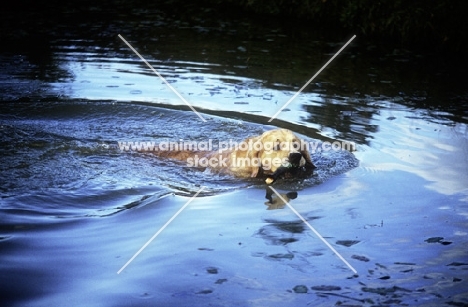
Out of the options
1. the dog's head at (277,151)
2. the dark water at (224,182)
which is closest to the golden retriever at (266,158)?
the dog's head at (277,151)

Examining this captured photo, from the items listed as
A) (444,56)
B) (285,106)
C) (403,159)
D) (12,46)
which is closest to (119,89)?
(285,106)

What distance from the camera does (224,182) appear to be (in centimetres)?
831

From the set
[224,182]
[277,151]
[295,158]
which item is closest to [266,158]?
[277,151]

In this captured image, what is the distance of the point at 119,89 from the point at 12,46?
484 cm

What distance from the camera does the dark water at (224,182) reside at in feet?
17.9

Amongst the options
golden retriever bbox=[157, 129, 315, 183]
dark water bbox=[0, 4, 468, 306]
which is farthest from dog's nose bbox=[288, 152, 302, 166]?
dark water bbox=[0, 4, 468, 306]

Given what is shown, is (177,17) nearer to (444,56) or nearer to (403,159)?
(444,56)

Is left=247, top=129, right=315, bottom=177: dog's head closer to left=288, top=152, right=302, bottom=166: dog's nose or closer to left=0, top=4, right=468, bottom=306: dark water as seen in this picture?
left=288, top=152, right=302, bottom=166: dog's nose

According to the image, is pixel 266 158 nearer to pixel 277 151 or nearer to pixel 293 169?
pixel 277 151

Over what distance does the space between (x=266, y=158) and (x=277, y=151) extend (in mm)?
180

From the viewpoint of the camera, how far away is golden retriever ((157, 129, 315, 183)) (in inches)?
320

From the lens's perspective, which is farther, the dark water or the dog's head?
the dog's head

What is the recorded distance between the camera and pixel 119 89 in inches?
492

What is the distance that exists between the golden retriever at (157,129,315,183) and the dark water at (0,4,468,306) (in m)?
0.20
